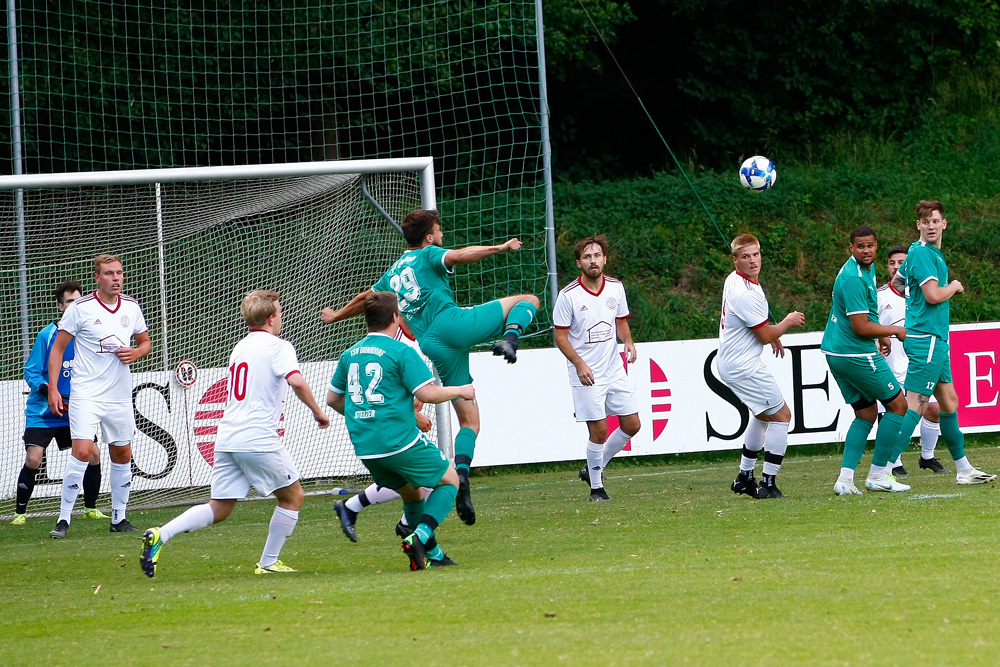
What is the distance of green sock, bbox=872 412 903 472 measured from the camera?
8.93 m

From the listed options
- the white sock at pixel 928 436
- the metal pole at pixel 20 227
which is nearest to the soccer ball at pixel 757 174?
the white sock at pixel 928 436

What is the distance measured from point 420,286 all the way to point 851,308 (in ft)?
10.3

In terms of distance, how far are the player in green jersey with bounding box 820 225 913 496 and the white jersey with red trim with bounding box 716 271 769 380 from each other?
0.57 m

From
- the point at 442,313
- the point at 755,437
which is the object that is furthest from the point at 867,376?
the point at 442,313

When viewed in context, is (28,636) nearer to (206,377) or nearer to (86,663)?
(86,663)

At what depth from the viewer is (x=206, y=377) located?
1260cm

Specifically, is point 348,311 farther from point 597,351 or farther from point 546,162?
point 546,162

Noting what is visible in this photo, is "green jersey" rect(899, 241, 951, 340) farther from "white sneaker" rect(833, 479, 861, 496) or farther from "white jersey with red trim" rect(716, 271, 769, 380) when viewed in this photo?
"white sneaker" rect(833, 479, 861, 496)

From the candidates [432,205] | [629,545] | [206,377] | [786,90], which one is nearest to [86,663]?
[629,545]

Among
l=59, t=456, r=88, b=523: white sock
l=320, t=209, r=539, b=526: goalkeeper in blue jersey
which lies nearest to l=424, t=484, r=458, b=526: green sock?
l=320, t=209, r=539, b=526: goalkeeper in blue jersey

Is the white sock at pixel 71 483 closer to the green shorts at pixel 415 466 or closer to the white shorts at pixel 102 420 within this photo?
the white shorts at pixel 102 420

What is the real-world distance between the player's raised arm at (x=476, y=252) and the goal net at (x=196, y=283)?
14.3 feet

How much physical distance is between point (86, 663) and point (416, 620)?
1.33 metres

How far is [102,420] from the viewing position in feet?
33.1
